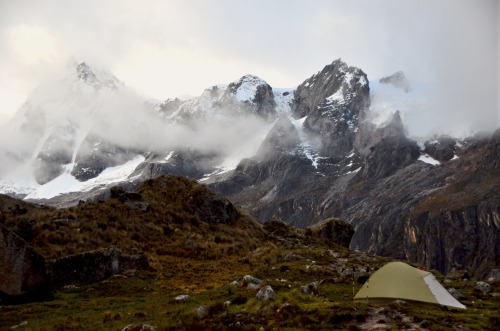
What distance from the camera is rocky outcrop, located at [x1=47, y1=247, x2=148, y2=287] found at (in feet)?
103

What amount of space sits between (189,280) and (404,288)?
54.6 feet

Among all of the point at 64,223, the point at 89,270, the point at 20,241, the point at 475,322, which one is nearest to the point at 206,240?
the point at 64,223

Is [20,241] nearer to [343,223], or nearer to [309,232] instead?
[309,232]

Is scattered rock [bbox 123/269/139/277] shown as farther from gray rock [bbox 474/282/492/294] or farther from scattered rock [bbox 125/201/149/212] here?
gray rock [bbox 474/282/492/294]

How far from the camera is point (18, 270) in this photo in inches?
1013

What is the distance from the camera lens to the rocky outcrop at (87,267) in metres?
31.5

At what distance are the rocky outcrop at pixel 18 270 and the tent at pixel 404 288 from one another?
683 inches

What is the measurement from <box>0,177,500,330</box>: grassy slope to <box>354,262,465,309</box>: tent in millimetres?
A: 948

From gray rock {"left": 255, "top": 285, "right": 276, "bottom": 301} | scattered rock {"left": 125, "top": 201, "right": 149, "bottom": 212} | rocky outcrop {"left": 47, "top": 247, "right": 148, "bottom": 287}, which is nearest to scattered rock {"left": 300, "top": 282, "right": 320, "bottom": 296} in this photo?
gray rock {"left": 255, "top": 285, "right": 276, "bottom": 301}

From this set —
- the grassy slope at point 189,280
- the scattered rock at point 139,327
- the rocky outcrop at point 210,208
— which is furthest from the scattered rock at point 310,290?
the rocky outcrop at point 210,208

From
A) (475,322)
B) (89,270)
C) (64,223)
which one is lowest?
(475,322)

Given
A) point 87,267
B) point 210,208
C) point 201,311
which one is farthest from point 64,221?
point 201,311

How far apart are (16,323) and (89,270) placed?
33.3ft

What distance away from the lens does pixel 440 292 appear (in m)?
24.4
